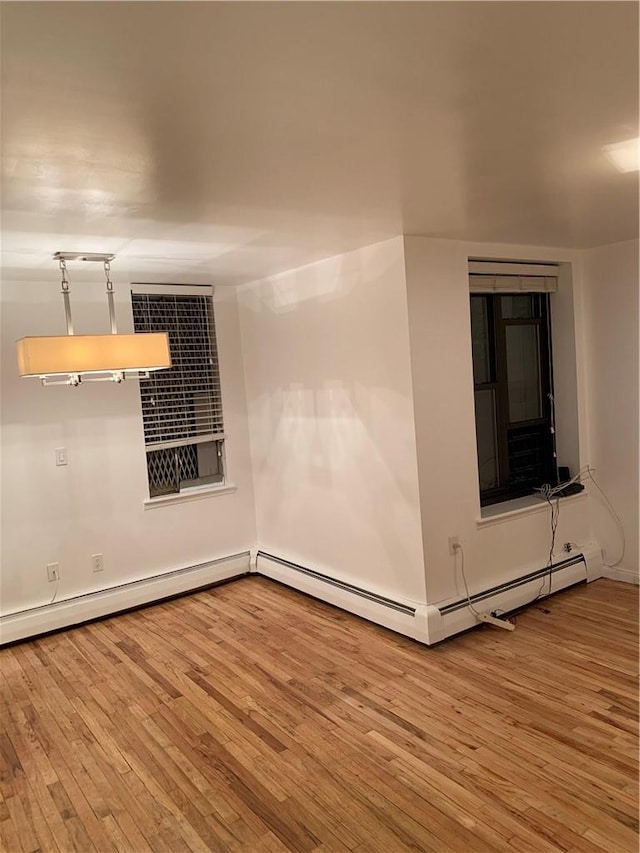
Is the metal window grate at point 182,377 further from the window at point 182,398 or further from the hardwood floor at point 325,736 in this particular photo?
the hardwood floor at point 325,736

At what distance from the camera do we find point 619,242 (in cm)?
434

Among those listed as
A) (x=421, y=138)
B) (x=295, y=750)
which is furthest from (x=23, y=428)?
(x=421, y=138)

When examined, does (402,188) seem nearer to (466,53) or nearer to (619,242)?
(466,53)

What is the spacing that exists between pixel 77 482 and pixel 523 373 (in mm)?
3277

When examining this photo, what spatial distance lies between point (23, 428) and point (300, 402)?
6.11 ft

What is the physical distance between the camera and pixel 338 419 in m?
4.27

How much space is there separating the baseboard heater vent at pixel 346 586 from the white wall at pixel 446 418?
0.21m

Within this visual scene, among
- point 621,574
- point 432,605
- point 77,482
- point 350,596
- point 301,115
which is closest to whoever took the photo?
point 301,115

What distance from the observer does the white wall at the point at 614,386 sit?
14.3 ft

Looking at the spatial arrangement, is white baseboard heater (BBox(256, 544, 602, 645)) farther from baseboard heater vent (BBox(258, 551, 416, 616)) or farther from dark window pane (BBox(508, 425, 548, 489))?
dark window pane (BBox(508, 425, 548, 489))

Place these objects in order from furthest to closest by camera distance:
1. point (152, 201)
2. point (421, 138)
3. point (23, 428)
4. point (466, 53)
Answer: point (23, 428) < point (152, 201) < point (421, 138) < point (466, 53)

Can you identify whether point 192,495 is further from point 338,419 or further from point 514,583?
point 514,583

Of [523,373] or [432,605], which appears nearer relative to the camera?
[432,605]

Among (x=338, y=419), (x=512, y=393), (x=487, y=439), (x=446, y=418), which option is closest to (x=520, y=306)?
(x=512, y=393)
